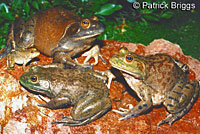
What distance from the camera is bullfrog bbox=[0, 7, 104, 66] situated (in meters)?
4.27

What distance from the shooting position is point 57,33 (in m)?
4.50

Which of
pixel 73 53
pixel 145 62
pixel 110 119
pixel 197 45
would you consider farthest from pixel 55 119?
pixel 197 45

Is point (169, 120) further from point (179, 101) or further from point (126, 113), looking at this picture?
point (126, 113)

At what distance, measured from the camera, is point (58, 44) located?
4.46 metres

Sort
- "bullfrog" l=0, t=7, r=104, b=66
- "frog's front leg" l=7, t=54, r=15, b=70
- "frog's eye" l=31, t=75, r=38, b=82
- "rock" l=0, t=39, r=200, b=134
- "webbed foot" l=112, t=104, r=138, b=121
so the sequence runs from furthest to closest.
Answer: "bullfrog" l=0, t=7, r=104, b=66
"frog's front leg" l=7, t=54, r=15, b=70
"webbed foot" l=112, t=104, r=138, b=121
"frog's eye" l=31, t=75, r=38, b=82
"rock" l=0, t=39, r=200, b=134

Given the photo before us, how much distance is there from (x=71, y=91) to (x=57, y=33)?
4.18ft

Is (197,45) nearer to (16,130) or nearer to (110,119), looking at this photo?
(110,119)

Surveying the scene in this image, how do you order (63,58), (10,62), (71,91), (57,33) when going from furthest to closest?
1. (57,33)
2. (63,58)
3. (10,62)
4. (71,91)

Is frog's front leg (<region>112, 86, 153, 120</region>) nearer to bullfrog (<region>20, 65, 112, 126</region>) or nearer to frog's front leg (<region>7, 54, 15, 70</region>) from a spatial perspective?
bullfrog (<region>20, 65, 112, 126</region>)

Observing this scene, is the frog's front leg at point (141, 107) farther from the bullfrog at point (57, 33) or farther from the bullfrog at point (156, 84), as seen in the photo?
the bullfrog at point (57, 33)

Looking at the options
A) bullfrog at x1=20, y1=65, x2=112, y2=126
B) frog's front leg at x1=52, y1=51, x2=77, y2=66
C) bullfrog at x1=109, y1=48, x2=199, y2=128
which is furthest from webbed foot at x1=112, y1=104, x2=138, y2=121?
frog's front leg at x1=52, y1=51, x2=77, y2=66

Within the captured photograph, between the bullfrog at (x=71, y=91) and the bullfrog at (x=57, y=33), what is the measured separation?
57 centimetres

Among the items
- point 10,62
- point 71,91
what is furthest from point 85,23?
point 10,62

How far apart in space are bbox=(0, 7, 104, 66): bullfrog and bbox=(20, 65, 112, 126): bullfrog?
57 cm
